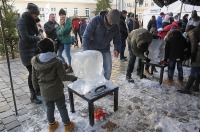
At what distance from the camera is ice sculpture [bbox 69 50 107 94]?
2.92m

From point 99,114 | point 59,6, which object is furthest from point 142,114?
point 59,6

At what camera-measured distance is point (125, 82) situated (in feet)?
16.0

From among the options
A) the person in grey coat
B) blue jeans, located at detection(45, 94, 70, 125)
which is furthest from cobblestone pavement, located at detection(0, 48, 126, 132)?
blue jeans, located at detection(45, 94, 70, 125)

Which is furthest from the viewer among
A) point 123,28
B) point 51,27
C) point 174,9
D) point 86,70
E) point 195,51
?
point 174,9

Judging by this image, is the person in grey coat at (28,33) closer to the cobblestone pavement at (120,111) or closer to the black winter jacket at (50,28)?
the cobblestone pavement at (120,111)

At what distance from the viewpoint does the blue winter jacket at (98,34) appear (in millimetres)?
3490

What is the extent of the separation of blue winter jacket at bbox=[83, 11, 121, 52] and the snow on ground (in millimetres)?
1179

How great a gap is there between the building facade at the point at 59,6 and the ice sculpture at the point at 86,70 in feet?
93.1

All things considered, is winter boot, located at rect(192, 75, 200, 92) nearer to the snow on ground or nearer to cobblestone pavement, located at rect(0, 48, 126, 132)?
the snow on ground

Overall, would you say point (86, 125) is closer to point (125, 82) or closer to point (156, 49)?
point (125, 82)

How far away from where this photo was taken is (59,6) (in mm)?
34062

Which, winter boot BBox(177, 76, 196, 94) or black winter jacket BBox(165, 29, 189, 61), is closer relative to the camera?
winter boot BBox(177, 76, 196, 94)

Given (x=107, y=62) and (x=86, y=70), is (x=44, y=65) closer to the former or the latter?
(x=86, y=70)

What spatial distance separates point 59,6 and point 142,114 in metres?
34.0
